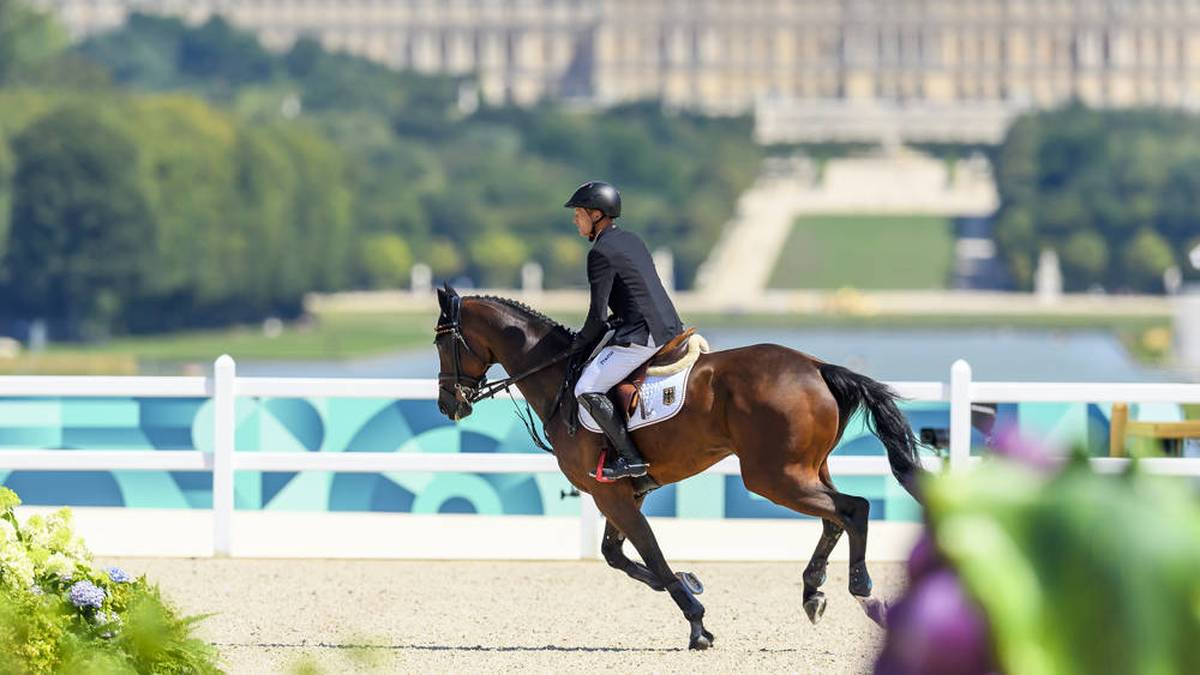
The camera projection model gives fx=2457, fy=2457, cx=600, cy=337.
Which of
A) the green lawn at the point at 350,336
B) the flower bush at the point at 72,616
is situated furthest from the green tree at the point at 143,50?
the flower bush at the point at 72,616

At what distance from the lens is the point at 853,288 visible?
91.3 metres

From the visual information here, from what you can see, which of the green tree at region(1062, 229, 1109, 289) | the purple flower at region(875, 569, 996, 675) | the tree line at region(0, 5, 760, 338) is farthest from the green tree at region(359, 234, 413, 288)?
the purple flower at region(875, 569, 996, 675)

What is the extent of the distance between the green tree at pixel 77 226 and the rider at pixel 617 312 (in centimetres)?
5742

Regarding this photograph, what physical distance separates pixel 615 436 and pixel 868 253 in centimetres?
8744

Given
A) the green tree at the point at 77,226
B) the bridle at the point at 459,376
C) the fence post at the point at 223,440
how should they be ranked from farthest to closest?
the green tree at the point at 77,226 < the fence post at the point at 223,440 < the bridle at the point at 459,376

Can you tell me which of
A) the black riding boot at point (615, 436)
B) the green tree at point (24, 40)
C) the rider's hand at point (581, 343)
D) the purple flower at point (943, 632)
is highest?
the green tree at point (24, 40)

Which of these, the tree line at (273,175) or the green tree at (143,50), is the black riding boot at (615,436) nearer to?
the tree line at (273,175)

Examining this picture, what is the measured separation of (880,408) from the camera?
26.4 feet

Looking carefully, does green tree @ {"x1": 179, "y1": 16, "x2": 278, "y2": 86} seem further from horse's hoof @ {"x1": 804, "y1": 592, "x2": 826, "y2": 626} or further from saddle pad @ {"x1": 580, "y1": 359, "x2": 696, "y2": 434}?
horse's hoof @ {"x1": 804, "y1": 592, "x2": 826, "y2": 626}

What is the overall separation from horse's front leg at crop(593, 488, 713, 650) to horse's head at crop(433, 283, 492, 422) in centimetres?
75

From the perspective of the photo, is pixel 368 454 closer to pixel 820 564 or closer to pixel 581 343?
pixel 581 343

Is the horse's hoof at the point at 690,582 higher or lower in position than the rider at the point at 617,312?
lower

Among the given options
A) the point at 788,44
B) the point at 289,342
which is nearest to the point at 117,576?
the point at 289,342

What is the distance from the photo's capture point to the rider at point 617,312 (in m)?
8.21
